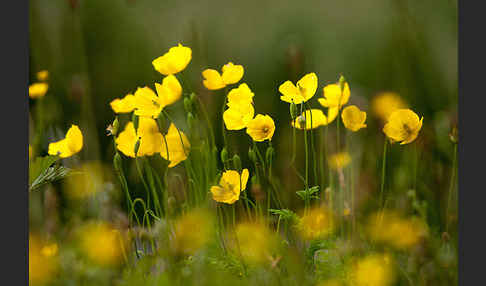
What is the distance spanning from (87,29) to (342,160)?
0.85 meters

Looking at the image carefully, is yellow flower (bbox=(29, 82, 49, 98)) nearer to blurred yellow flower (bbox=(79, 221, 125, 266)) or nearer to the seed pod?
blurred yellow flower (bbox=(79, 221, 125, 266))

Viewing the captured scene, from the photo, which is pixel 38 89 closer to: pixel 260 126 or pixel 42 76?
pixel 42 76

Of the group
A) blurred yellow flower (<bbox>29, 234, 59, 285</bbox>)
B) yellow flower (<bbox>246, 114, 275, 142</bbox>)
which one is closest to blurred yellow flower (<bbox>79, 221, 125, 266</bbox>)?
blurred yellow flower (<bbox>29, 234, 59, 285</bbox>)

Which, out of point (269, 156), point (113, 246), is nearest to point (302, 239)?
point (269, 156)

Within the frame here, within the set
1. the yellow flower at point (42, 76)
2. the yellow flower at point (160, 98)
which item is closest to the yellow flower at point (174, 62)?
the yellow flower at point (160, 98)

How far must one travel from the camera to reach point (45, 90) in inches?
67.0

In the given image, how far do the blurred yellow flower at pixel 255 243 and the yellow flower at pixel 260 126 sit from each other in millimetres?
209

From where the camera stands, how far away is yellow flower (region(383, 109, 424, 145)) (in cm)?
144

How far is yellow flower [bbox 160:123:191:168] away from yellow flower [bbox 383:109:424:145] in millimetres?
449

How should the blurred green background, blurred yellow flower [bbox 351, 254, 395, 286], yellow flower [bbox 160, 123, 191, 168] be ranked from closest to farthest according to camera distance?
1. blurred yellow flower [bbox 351, 254, 395, 286]
2. yellow flower [bbox 160, 123, 191, 168]
3. the blurred green background

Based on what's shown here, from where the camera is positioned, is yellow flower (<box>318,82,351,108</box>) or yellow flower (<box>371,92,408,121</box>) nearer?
yellow flower (<box>318,82,351,108</box>)

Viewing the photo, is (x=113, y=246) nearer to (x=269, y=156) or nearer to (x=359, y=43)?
(x=269, y=156)

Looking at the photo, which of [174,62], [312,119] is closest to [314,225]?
[312,119]

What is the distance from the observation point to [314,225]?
144cm
